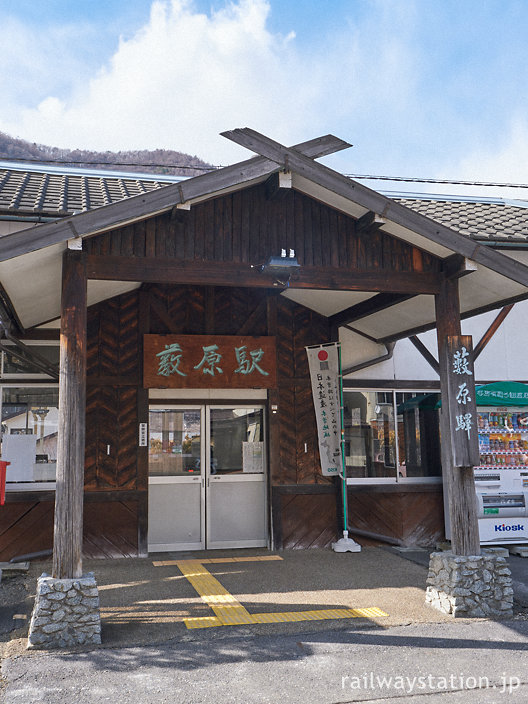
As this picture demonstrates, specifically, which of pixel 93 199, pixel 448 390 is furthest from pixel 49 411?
pixel 448 390

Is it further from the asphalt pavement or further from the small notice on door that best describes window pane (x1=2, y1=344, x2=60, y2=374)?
the small notice on door

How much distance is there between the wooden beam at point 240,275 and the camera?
568cm

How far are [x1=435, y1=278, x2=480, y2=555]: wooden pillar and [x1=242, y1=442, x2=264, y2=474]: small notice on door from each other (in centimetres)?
319

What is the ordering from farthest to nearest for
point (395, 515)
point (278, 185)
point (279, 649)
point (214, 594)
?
point (395, 515) < point (214, 594) < point (278, 185) < point (279, 649)

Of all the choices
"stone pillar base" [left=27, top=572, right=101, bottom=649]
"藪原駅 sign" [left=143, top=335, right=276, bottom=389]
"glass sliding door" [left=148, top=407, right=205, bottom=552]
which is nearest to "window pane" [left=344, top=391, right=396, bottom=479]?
"藪原駅 sign" [left=143, top=335, right=276, bottom=389]

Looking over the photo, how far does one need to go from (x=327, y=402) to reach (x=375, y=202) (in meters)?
3.71

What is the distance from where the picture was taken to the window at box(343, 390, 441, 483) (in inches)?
366

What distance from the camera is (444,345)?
631 cm

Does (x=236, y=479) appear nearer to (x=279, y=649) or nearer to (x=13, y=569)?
(x=13, y=569)

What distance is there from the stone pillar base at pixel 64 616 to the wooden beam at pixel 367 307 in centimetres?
445

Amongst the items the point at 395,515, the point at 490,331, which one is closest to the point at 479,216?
the point at 490,331

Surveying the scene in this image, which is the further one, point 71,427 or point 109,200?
Result: point 109,200

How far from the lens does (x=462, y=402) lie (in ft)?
20.3

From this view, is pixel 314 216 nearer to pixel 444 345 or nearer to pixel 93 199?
pixel 444 345
